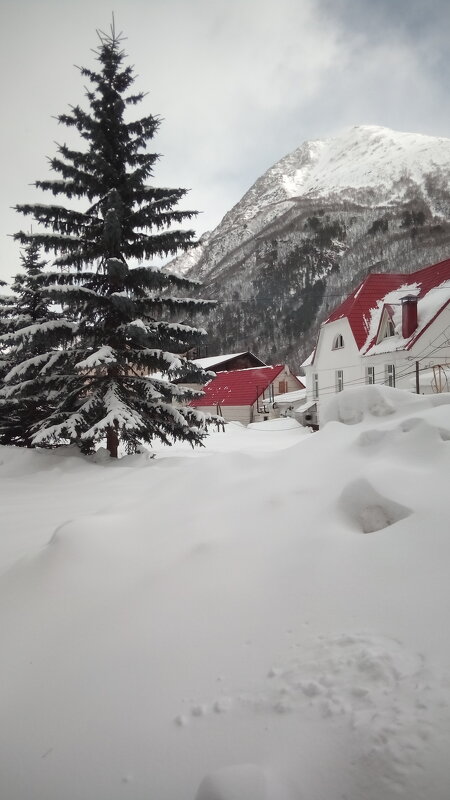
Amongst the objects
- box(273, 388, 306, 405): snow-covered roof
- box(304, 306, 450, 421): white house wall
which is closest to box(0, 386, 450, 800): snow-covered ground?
box(304, 306, 450, 421): white house wall

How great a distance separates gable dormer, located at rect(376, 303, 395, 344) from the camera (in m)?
21.4

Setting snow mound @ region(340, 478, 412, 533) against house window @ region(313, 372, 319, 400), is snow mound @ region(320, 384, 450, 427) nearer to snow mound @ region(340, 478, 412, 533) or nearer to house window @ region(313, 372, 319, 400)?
snow mound @ region(340, 478, 412, 533)

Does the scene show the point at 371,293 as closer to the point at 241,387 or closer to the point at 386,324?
the point at 386,324

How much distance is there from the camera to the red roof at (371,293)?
22.5m

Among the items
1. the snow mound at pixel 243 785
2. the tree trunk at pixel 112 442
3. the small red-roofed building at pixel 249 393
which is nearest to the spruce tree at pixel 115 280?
the tree trunk at pixel 112 442

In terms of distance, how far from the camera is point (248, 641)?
6.33 ft

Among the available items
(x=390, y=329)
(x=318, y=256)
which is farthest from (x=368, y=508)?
(x=318, y=256)

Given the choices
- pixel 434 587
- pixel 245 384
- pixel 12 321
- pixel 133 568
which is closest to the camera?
pixel 434 587

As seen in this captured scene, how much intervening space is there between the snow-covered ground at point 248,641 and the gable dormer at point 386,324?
64.4ft

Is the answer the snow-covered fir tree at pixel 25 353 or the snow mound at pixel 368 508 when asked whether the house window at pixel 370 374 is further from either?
the snow mound at pixel 368 508

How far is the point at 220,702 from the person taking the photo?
5.36 feet

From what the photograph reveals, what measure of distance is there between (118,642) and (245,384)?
34.6m

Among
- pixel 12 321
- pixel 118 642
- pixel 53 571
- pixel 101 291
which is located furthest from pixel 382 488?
pixel 12 321

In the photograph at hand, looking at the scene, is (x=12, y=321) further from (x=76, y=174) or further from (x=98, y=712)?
(x=98, y=712)
